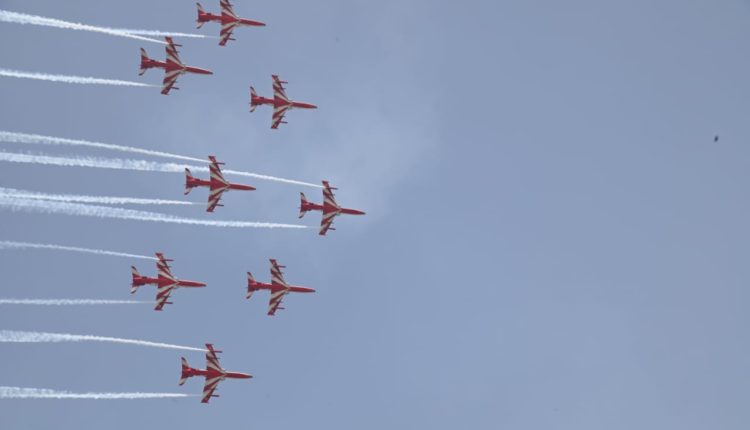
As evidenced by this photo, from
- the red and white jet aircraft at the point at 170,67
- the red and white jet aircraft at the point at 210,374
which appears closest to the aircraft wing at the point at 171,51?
the red and white jet aircraft at the point at 170,67

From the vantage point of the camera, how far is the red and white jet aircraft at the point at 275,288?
120 metres

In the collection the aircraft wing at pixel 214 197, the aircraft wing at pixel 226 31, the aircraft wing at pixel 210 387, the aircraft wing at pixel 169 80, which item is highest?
the aircraft wing at pixel 226 31

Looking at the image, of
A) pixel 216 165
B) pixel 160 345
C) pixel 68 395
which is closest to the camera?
pixel 68 395

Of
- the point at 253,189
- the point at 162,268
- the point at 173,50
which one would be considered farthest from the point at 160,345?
the point at 173,50

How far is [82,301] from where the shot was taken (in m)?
105

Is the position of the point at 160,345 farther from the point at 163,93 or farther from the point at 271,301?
the point at 163,93

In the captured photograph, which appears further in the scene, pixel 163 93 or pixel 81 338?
pixel 163 93

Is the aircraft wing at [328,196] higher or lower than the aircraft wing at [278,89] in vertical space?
lower

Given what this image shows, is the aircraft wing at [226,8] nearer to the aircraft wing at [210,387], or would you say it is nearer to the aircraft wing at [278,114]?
the aircraft wing at [278,114]

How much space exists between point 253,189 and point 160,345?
52.4 ft

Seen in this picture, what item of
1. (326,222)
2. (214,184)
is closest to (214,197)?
(214,184)

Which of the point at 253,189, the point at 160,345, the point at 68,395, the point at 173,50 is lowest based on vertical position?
the point at 68,395

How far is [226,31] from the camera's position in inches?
4729

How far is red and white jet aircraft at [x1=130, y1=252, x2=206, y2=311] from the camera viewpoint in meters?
114
